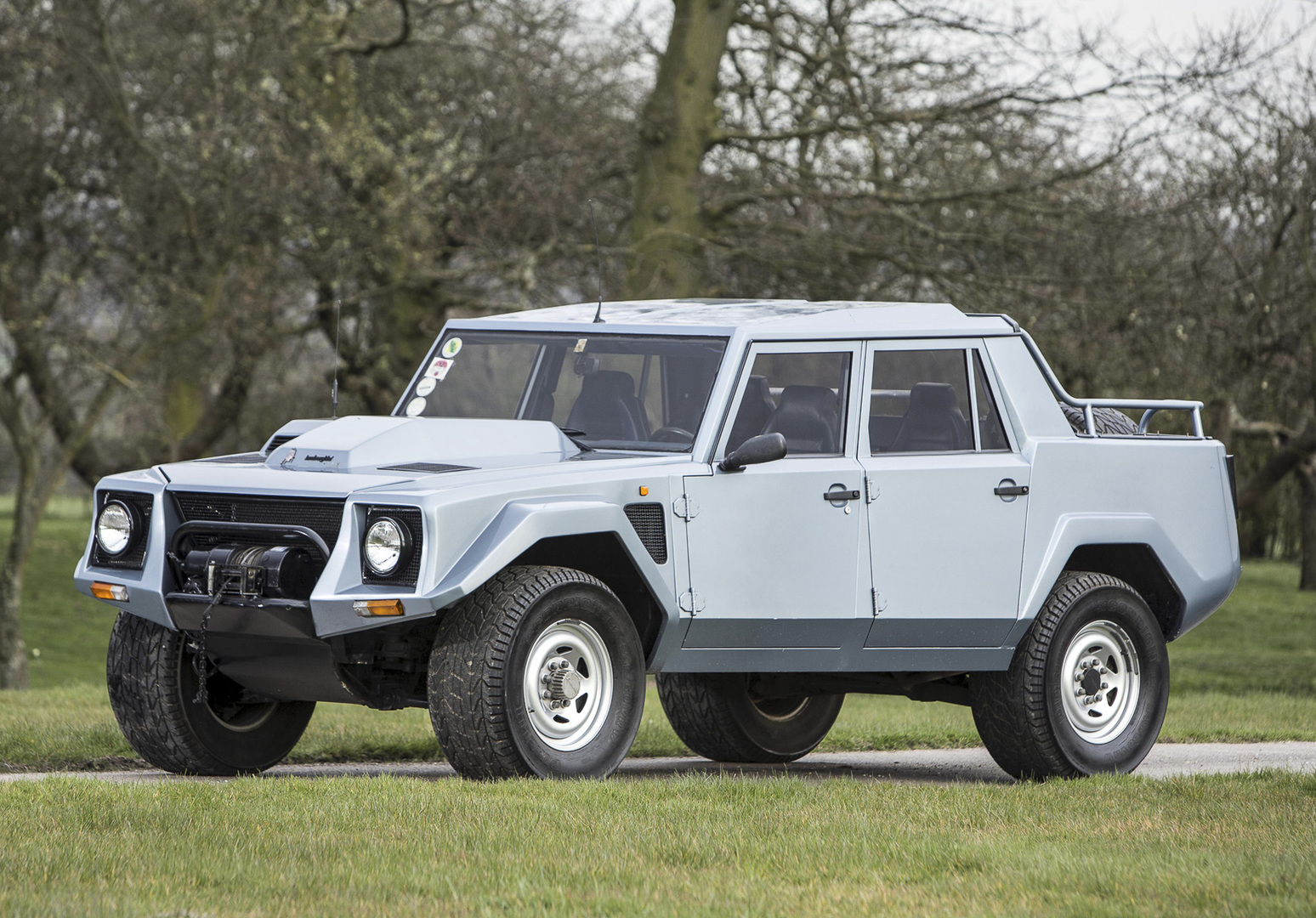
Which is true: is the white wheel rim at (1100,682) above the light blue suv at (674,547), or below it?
below

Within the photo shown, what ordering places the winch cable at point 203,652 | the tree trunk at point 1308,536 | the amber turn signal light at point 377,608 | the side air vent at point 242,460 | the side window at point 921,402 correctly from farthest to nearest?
the tree trunk at point 1308,536, the side window at point 921,402, the side air vent at point 242,460, the winch cable at point 203,652, the amber turn signal light at point 377,608

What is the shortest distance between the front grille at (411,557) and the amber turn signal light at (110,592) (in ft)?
4.12

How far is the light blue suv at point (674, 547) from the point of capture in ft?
22.6

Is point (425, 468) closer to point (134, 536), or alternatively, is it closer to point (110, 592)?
point (134, 536)

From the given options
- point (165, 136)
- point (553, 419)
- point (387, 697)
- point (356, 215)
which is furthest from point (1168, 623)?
point (165, 136)

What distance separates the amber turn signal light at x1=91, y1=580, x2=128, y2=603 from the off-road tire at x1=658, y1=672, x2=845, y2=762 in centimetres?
301

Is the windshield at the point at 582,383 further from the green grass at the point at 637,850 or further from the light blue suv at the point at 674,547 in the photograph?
the green grass at the point at 637,850

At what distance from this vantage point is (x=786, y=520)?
761 cm

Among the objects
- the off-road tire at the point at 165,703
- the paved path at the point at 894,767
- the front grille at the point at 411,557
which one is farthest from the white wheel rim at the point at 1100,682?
the off-road tire at the point at 165,703

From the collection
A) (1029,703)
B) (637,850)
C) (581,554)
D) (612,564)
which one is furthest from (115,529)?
(1029,703)

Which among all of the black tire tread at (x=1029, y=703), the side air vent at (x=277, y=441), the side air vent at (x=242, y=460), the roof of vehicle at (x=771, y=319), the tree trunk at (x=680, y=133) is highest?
the tree trunk at (x=680, y=133)

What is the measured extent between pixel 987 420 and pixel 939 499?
2.19 ft

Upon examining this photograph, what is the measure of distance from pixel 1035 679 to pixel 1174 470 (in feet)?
4.64

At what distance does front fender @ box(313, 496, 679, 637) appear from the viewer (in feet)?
21.7
